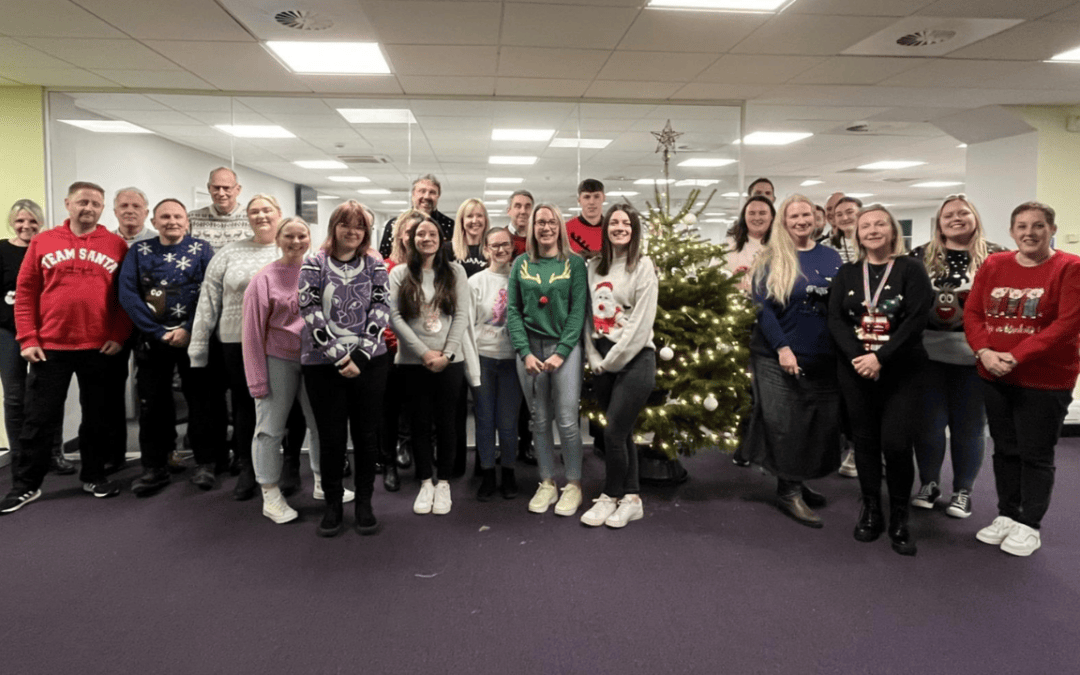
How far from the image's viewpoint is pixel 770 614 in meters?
2.37

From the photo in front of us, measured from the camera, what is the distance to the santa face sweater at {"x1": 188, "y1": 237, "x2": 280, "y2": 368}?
336 centimetres

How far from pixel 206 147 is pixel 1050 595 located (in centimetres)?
834

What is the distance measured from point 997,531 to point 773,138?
6112mm

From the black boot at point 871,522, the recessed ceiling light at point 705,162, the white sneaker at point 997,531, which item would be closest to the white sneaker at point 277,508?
the black boot at point 871,522

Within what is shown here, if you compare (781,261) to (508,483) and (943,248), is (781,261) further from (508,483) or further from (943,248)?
(508,483)

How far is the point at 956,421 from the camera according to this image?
3400 millimetres

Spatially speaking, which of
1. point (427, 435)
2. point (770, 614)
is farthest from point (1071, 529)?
point (427, 435)

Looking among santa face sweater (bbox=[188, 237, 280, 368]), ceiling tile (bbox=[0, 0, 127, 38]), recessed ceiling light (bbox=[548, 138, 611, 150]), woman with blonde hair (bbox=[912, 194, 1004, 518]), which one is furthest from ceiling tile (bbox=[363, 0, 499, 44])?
recessed ceiling light (bbox=[548, 138, 611, 150])

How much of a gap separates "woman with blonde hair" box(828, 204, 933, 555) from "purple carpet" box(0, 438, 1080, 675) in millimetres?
232

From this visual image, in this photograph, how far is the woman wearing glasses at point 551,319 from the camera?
3195 millimetres

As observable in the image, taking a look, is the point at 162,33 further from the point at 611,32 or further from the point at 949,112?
the point at 949,112

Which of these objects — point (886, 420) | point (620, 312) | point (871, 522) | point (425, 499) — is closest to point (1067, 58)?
point (886, 420)

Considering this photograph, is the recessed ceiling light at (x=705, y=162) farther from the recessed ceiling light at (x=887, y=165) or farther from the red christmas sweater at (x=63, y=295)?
the red christmas sweater at (x=63, y=295)

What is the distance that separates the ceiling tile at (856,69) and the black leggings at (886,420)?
285 cm
